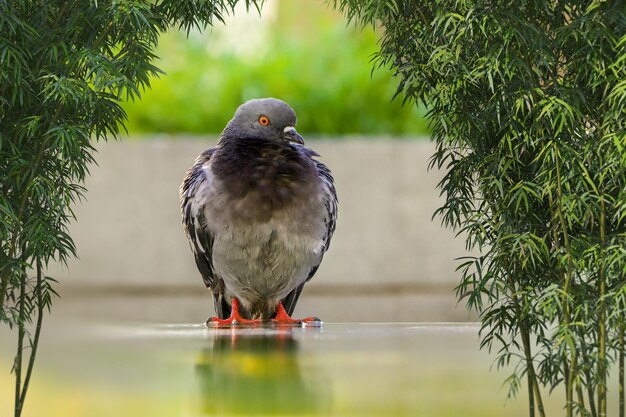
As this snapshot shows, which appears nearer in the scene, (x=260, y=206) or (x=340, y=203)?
(x=260, y=206)

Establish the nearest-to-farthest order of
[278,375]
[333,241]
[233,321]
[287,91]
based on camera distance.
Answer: [278,375] < [233,321] < [333,241] < [287,91]

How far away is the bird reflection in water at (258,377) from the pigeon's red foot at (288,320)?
0.72ft

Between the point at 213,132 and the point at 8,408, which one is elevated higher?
the point at 213,132

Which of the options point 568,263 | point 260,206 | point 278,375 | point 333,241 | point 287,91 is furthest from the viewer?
point 287,91

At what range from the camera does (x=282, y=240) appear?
Answer: 3594 millimetres

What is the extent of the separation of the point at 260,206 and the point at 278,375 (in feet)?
2.00

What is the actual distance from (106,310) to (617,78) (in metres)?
5.21

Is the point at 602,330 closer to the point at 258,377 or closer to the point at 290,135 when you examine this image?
the point at 258,377

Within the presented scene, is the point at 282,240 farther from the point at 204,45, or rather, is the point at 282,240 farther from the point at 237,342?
the point at 204,45

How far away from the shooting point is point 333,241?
782cm

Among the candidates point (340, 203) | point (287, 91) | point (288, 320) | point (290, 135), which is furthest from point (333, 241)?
point (290, 135)

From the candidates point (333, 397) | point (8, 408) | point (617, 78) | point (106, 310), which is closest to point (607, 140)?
point (617, 78)

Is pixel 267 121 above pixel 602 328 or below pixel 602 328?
above

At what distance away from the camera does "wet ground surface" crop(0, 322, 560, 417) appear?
3.38 meters
